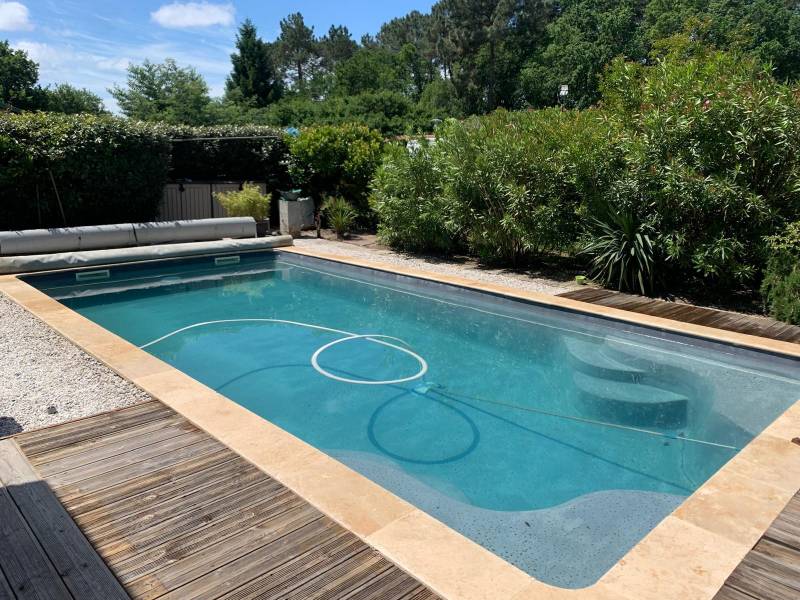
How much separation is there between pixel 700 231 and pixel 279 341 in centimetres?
561

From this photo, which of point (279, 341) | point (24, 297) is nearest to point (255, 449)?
point (279, 341)

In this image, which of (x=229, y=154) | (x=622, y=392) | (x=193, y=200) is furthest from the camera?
(x=229, y=154)

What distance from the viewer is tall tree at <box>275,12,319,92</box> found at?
5597cm

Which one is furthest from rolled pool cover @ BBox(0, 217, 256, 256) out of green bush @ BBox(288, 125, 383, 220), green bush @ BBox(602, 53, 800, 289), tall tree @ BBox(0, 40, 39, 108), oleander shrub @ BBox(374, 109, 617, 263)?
tall tree @ BBox(0, 40, 39, 108)

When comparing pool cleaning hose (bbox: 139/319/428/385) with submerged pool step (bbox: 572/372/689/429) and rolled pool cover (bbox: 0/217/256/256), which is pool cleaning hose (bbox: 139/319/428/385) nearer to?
submerged pool step (bbox: 572/372/689/429)

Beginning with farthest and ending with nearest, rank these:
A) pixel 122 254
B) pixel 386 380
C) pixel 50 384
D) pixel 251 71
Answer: pixel 251 71
pixel 122 254
pixel 386 380
pixel 50 384

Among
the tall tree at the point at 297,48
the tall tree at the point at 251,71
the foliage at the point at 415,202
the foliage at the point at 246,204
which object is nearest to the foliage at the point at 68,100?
the tall tree at the point at 251,71

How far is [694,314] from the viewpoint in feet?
22.2

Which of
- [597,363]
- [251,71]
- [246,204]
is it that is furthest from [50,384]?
[251,71]

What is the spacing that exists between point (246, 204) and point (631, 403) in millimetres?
10060

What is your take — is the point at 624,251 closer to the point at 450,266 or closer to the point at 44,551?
the point at 450,266

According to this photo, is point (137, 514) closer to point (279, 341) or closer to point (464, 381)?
point (464, 381)

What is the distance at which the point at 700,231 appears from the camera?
7480mm

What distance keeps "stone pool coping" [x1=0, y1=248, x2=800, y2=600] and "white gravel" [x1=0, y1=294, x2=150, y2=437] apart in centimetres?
24
